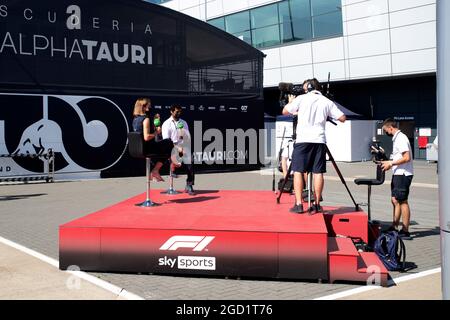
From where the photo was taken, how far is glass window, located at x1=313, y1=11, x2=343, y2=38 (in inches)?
1113

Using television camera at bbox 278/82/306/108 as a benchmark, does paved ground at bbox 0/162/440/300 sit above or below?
below

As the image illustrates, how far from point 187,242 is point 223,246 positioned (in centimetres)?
42

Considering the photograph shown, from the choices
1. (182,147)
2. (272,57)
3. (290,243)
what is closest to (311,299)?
(290,243)

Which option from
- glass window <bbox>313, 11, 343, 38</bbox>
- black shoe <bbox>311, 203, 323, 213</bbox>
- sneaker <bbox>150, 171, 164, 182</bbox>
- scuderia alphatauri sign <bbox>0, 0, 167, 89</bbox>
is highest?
glass window <bbox>313, 11, 343, 38</bbox>

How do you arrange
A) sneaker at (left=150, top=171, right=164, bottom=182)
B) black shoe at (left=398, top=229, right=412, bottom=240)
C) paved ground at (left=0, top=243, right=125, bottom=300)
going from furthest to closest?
sneaker at (left=150, top=171, right=164, bottom=182) → black shoe at (left=398, top=229, right=412, bottom=240) → paved ground at (left=0, top=243, right=125, bottom=300)

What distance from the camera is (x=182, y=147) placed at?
9.78 meters

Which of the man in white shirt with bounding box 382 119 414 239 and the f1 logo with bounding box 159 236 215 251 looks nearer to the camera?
the f1 logo with bounding box 159 236 215 251

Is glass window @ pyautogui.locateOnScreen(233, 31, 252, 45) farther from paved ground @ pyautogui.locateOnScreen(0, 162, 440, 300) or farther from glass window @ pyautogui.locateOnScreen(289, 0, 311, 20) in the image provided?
paved ground @ pyautogui.locateOnScreen(0, 162, 440, 300)

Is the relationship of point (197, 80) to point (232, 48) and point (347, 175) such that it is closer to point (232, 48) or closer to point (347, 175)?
point (232, 48)

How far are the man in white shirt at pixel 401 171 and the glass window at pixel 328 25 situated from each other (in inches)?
849

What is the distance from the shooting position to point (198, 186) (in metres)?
15.9

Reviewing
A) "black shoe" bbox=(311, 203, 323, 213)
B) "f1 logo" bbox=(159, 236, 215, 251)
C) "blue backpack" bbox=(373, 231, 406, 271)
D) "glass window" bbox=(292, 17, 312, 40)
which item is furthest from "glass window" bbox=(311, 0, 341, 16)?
"f1 logo" bbox=(159, 236, 215, 251)

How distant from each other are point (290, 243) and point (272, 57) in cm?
2737

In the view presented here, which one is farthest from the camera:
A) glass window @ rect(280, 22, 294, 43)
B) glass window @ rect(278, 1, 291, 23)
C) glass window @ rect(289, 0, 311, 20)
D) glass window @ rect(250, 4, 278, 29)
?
glass window @ rect(250, 4, 278, 29)
